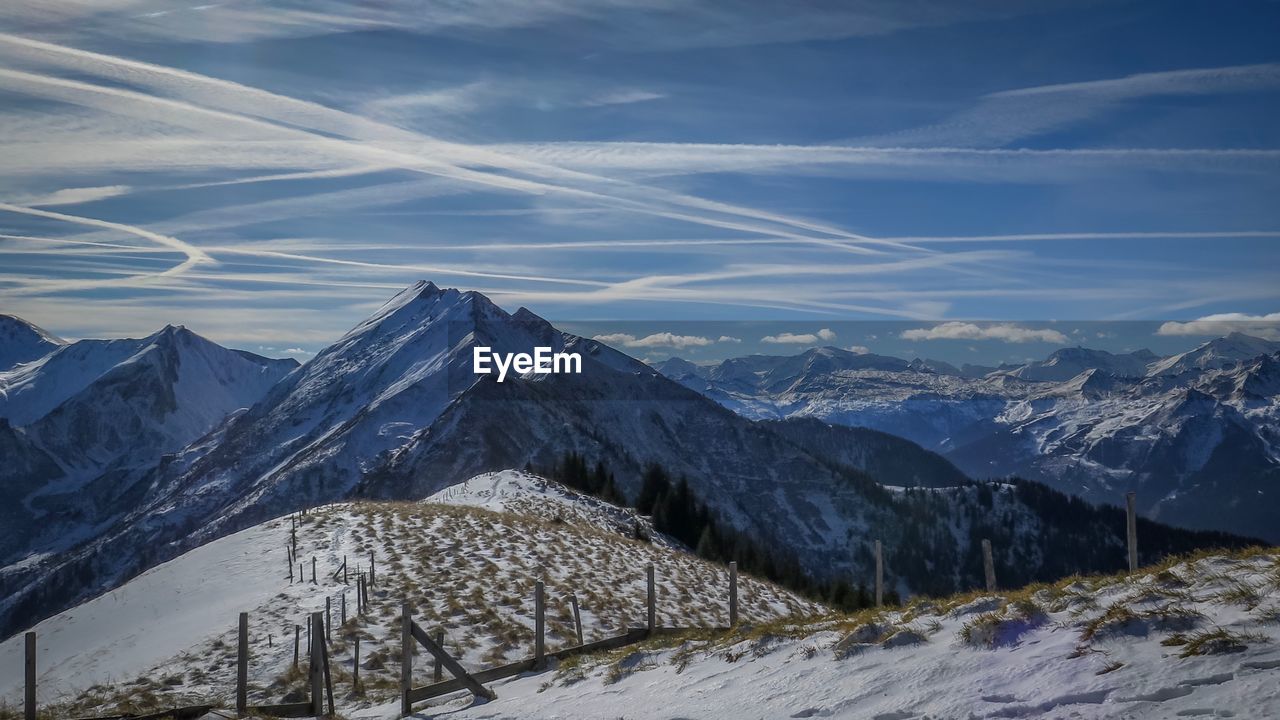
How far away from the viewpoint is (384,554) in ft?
128

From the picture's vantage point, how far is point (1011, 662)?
1166 cm

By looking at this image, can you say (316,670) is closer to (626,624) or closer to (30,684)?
(30,684)

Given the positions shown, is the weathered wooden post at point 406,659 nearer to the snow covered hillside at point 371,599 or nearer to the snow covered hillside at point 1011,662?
the snow covered hillside at point 1011,662

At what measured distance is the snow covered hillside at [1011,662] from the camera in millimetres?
9656

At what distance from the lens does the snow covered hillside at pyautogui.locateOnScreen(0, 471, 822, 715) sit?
86.7ft

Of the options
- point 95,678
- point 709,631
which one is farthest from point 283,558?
point 709,631

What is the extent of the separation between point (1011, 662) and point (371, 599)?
2635 cm

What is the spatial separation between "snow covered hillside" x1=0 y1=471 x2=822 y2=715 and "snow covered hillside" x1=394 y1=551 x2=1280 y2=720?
10.9 metres

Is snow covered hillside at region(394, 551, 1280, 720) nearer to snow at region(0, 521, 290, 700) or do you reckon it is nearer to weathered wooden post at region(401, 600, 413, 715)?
weathered wooden post at region(401, 600, 413, 715)

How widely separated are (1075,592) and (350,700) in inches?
745

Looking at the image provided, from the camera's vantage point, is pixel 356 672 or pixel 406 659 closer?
pixel 406 659

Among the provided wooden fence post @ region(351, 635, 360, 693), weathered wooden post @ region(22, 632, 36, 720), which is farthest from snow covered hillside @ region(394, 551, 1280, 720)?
weathered wooden post @ region(22, 632, 36, 720)

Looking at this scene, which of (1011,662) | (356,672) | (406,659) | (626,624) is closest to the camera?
(1011,662)

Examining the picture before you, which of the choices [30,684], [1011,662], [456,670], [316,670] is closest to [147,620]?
[30,684]
